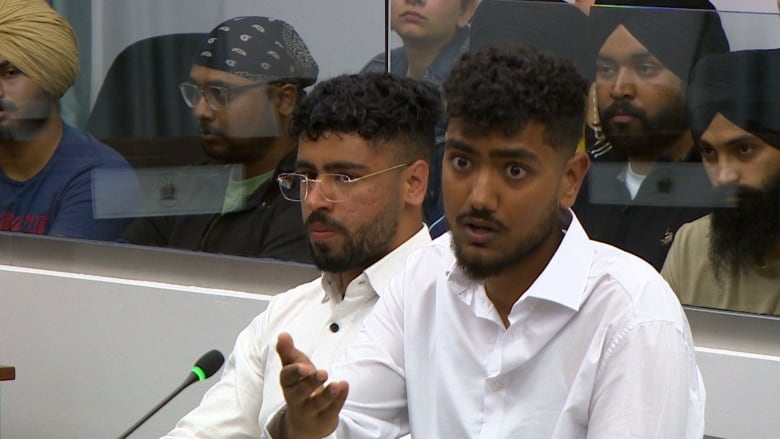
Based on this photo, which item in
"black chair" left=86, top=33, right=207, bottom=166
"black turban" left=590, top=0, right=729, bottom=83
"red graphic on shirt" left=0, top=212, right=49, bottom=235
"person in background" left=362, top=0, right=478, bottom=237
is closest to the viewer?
"black turban" left=590, top=0, right=729, bottom=83

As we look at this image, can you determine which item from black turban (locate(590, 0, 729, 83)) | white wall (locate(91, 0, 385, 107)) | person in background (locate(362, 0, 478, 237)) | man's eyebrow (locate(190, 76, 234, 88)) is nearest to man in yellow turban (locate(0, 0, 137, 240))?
white wall (locate(91, 0, 385, 107))

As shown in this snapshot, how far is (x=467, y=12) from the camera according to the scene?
14.6 feet

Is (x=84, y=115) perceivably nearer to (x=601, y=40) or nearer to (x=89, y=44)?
(x=89, y=44)

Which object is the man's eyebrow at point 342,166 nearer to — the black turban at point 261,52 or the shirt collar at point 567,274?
the shirt collar at point 567,274

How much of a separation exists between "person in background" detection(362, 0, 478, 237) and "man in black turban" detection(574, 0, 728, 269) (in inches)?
18.8

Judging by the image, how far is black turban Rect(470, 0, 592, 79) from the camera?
13.7 ft

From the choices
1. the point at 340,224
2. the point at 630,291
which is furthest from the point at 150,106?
the point at 630,291

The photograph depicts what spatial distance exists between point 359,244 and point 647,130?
124 centimetres

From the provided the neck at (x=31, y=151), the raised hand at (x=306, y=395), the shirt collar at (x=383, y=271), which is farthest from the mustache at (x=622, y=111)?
the neck at (x=31, y=151)

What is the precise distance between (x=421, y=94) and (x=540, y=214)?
46.4 inches

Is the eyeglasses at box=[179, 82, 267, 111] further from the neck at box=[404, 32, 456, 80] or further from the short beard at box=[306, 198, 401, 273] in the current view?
the short beard at box=[306, 198, 401, 273]

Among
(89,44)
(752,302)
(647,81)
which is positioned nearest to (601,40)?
(647,81)

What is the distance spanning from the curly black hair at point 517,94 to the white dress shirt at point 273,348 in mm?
924

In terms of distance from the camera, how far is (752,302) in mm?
3992
